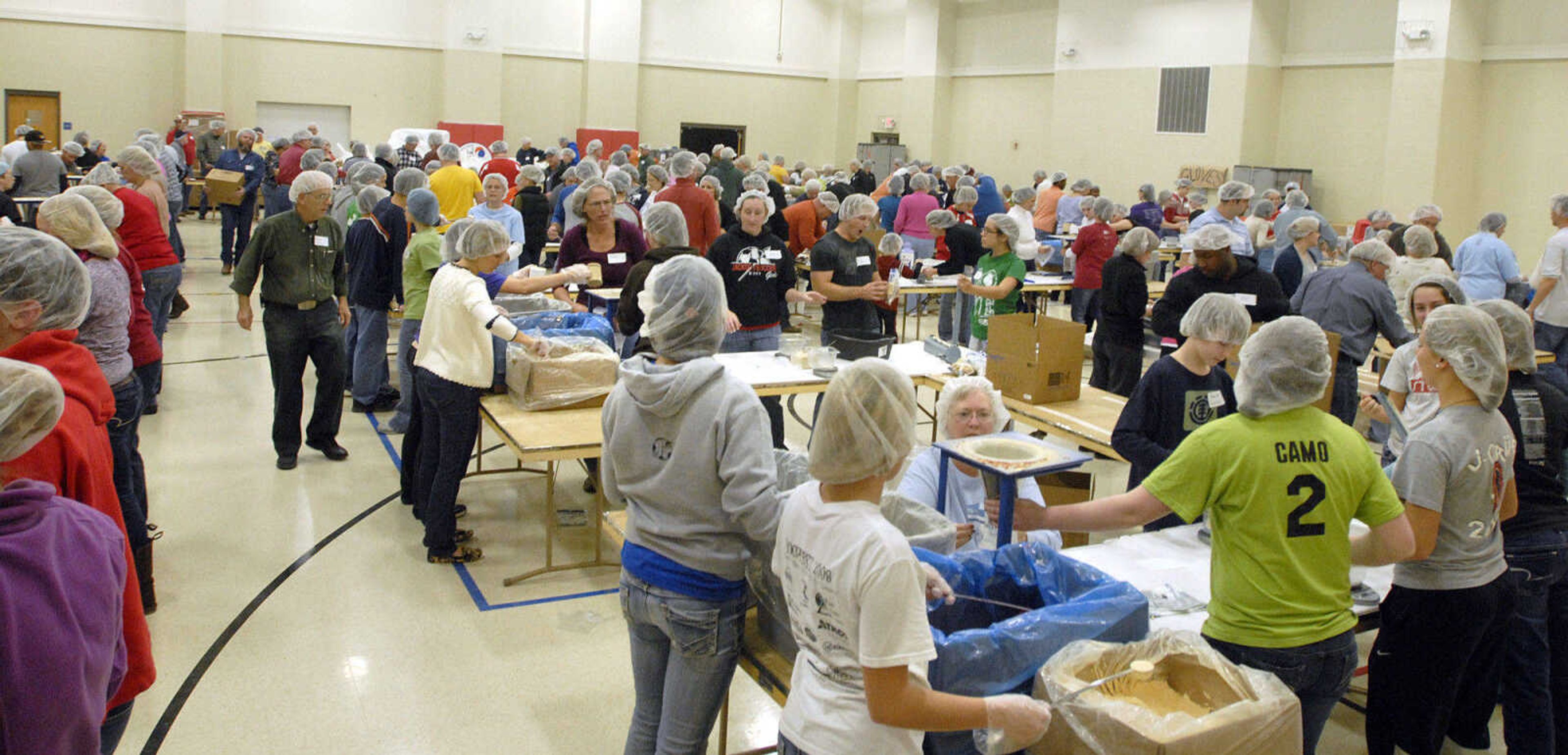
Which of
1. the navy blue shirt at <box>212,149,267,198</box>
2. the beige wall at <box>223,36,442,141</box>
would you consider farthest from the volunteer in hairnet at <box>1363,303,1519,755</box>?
the beige wall at <box>223,36,442,141</box>

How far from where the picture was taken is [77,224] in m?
3.84

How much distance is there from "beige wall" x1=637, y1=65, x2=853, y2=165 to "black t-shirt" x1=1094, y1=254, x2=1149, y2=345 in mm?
16308

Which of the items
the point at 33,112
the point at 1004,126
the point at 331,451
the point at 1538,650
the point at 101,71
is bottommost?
the point at 331,451

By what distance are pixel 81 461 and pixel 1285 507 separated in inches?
95.5

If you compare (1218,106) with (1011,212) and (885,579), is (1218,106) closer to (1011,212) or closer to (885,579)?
(1011,212)

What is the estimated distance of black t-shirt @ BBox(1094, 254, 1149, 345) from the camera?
598 cm

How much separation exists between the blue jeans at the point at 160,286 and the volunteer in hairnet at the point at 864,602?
220 inches

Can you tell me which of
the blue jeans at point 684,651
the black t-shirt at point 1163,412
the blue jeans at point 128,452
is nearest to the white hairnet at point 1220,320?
the black t-shirt at point 1163,412

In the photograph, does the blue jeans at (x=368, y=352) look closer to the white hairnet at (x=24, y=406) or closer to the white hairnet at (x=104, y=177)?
the white hairnet at (x=104, y=177)

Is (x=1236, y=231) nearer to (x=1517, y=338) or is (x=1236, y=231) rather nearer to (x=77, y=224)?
(x=1517, y=338)

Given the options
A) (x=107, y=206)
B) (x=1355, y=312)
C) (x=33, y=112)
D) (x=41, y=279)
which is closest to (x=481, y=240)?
(x=107, y=206)

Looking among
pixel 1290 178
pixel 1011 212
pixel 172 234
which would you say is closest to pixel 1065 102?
pixel 1290 178

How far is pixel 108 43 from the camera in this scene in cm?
1769

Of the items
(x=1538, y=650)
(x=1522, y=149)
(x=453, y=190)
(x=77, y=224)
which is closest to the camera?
(x=1538, y=650)
